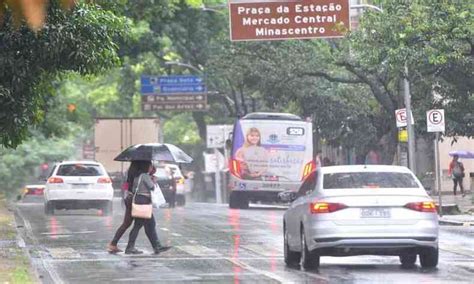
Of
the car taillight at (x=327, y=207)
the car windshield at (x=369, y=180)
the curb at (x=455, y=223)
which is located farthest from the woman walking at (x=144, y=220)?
the curb at (x=455, y=223)

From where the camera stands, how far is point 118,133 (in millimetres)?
41594

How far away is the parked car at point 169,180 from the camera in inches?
1447

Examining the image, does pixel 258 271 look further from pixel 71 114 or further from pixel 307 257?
pixel 71 114

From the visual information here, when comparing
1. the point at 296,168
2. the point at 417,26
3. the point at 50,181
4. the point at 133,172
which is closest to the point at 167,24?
the point at 296,168

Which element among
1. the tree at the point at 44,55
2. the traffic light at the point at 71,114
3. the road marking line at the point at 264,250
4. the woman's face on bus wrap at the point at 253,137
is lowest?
the road marking line at the point at 264,250

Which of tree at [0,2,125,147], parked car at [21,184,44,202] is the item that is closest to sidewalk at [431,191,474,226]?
tree at [0,2,125,147]

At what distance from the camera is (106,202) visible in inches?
1147

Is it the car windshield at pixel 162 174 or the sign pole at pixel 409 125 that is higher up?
the sign pole at pixel 409 125

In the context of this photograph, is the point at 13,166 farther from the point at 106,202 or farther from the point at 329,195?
the point at 329,195

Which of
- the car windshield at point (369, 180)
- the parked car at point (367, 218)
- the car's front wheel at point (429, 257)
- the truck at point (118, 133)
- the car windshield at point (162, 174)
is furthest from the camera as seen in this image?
the truck at point (118, 133)

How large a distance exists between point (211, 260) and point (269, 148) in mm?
19933

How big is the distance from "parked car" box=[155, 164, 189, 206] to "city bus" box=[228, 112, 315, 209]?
127 inches

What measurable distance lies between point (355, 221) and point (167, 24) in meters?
23.7

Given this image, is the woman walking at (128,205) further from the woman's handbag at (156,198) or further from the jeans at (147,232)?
the woman's handbag at (156,198)
